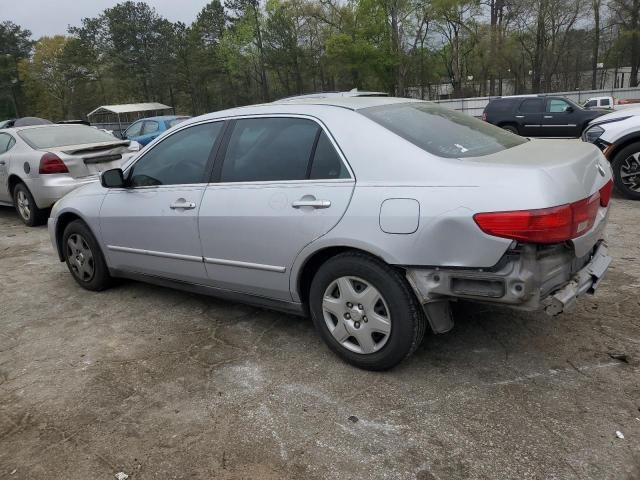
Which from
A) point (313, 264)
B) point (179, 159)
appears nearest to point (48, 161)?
point (179, 159)

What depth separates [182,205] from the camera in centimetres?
363

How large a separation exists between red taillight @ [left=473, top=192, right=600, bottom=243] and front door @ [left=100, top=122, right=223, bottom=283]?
1.98 metres

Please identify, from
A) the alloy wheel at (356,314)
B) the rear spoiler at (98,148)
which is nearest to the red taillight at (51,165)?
the rear spoiler at (98,148)

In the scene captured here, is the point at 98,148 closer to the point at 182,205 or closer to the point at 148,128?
the point at 182,205

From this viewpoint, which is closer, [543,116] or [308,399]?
[308,399]

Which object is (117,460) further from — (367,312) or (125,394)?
(367,312)

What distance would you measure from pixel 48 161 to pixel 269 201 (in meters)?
5.38

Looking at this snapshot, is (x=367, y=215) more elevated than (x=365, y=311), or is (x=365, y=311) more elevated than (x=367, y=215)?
(x=367, y=215)

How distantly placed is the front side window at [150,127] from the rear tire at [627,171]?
37.6ft

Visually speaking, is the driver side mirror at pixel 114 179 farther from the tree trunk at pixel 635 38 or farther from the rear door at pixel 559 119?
the tree trunk at pixel 635 38

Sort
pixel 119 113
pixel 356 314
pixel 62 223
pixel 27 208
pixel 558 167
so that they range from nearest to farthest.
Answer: pixel 558 167 < pixel 356 314 < pixel 62 223 < pixel 27 208 < pixel 119 113

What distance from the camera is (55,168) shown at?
720cm

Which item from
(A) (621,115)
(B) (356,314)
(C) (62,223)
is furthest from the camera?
(A) (621,115)

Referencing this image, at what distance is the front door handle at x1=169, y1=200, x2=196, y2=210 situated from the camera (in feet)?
11.8
